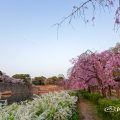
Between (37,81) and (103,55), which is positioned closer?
(103,55)

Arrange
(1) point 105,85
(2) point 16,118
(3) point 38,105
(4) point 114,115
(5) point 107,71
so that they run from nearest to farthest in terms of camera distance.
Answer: (2) point 16,118, (3) point 38,105, (4) point 114,115, (5) point 107,71, (1) point 105,85

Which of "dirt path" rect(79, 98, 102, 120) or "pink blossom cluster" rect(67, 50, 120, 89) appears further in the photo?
"pink blossom cluster" rect(67, 50, 120, 89)

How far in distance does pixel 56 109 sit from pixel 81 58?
26911 mm

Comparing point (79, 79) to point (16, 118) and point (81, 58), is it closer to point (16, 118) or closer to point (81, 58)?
point (81, 58)

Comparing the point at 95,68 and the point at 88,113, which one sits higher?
the point at 95,68

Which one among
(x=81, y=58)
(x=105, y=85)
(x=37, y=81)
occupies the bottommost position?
(x=105, y=85)

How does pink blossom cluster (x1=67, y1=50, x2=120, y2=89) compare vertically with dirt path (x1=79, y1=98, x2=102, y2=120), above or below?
above

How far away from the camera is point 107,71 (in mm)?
30734

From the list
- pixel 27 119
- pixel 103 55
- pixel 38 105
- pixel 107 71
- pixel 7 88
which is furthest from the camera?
pixel 7 88

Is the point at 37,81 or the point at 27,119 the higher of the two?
the point at 37,81

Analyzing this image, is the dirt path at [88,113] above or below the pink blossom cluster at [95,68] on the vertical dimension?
below

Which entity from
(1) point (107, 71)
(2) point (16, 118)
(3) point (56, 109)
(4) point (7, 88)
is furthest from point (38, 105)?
(4) point (7, 88)

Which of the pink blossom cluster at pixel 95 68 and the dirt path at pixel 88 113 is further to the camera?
the pink blossom cluster at pixel 95 68

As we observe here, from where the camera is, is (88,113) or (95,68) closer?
(88,113)
